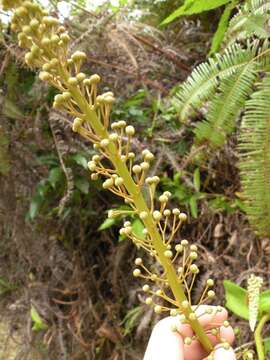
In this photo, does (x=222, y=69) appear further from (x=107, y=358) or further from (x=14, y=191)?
(x=107, y=358)

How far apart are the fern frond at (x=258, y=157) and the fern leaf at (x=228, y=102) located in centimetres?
6

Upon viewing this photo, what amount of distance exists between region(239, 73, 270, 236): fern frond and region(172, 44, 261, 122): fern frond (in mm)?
111

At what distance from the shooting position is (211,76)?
1.46m

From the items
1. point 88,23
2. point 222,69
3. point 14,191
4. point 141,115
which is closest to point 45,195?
point 14,191

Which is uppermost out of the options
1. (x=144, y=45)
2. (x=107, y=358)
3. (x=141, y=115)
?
(x=144, y=45)

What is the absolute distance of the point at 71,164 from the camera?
73.9 inches

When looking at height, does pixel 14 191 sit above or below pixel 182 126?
below

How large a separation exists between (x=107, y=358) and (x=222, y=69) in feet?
4.28

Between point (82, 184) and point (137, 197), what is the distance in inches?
46.3

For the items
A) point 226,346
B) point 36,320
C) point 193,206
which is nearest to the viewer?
point 226,346

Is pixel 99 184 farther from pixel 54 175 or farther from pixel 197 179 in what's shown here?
pixel 197 179

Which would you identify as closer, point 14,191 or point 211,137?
point 211,137

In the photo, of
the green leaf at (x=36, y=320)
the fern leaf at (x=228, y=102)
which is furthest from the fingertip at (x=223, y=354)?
the green leaf at (x=36, y=320)

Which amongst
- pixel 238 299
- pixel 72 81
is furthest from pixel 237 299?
pixel 72 81
